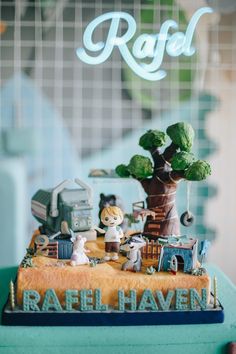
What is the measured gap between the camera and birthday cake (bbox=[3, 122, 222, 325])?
1.52 metres

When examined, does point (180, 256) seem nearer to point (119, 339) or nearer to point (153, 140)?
point (119, 339)

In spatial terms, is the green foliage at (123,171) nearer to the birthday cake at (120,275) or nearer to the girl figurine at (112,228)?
the birthday cake at (120,275)

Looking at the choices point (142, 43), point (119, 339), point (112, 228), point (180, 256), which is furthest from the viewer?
point (142, 43)

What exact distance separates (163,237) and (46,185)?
1.02 meters

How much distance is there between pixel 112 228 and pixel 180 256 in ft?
0.75

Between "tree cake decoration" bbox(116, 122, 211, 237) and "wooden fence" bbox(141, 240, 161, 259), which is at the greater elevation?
"tree cake decoration" bbox(116, 122, 211, 237)

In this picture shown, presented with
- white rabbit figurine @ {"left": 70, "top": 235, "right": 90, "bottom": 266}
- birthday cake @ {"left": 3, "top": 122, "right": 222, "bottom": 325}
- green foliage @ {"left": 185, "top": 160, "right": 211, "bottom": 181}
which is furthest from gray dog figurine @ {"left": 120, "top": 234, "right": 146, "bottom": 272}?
green foliage @ {"left": 185, "top": 160, "right": 211, "bottom": 181}

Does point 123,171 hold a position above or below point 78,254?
above

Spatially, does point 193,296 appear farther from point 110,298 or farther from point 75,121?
point 75,121

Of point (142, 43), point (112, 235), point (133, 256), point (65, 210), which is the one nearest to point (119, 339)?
point (133, 256)

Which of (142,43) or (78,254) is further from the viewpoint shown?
(142,43)

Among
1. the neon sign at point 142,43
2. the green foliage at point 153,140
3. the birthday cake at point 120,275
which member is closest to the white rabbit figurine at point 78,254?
the birthday cake at point 120,275

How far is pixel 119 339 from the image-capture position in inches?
58.4

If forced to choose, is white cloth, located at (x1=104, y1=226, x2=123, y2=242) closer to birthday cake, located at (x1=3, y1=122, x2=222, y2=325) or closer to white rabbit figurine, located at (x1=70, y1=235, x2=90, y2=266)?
birthday cake, located at (x1=3, y1=122, x2=222, y2=325)
